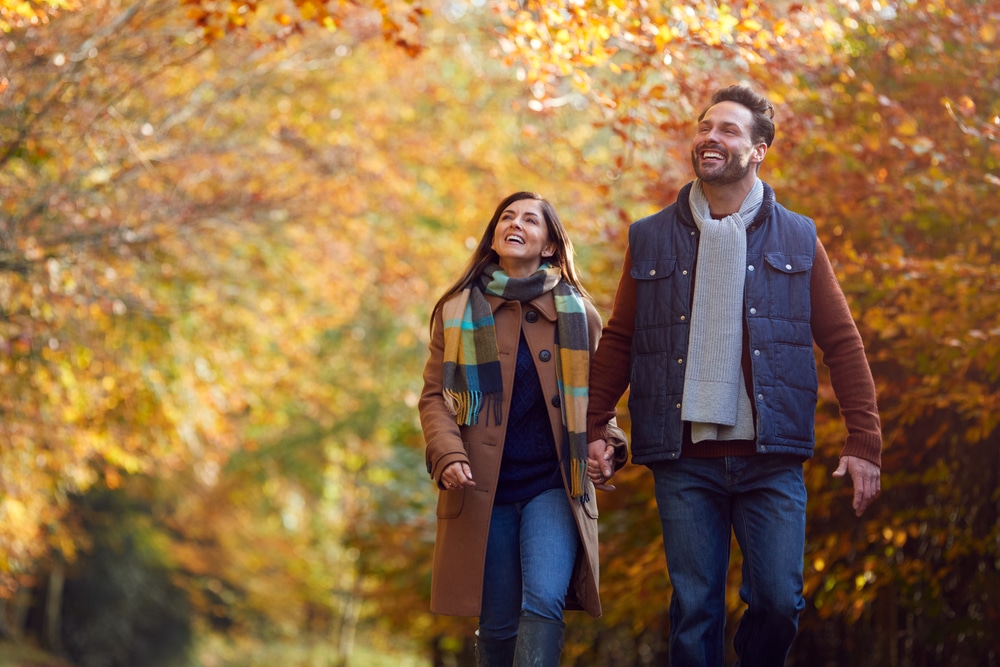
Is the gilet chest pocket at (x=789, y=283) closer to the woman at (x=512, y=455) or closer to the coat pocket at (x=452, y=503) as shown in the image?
the woman at (x=512, y=455)

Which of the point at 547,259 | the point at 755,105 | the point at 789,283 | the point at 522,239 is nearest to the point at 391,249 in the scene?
the point at 547,259

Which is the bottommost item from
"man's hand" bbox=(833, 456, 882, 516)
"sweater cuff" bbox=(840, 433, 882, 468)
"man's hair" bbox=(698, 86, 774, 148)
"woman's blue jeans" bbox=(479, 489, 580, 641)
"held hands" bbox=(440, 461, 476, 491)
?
"woman's blue jeans" bbox=(479, 489, 580, 641)

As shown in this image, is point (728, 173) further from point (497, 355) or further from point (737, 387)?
point (497, 355)

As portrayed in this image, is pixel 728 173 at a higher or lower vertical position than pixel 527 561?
higher

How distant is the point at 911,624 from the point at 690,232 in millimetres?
3910

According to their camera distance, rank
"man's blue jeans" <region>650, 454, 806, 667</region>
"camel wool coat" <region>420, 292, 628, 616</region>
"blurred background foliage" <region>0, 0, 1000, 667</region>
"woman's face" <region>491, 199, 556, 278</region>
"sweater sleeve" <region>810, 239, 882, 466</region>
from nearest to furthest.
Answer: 1. "man's blue jeans" <region>650, 454, 806, 667</region>
2. "sweater sleeve" <region>810, 239, 882, 466</region>
3. "camel wool coat" <region>420, 292, 628, 616</region>
4. "woman's face" <region>491, 199, 556, 278</region>
5. "blurred background foliage" <region>0, 0, 1000, 667</region>

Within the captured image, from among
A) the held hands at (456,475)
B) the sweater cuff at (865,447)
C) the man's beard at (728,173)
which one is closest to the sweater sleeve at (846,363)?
the sweater cuff at (865,447)

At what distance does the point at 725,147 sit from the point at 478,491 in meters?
1.49

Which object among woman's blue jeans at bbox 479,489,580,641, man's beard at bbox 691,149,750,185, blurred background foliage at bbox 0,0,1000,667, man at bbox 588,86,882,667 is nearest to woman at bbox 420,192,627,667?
woman's blue jeans at bbox 479,489,580,641

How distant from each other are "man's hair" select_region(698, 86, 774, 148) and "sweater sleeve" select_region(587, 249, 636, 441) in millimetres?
602

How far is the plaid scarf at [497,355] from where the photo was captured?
412 cm

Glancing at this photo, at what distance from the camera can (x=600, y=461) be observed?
13.2ft

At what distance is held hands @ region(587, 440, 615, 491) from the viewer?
13.2 feet

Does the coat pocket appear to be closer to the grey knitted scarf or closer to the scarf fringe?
the scarf fringe
